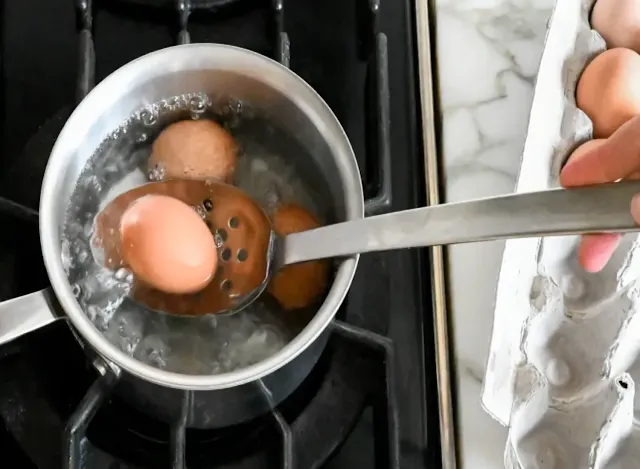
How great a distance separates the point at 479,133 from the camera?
568mm

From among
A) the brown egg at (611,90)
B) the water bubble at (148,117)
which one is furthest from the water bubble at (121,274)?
the brown egg at (611,90)

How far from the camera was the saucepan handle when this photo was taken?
40cm

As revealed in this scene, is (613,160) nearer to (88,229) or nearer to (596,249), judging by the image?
(596,249)

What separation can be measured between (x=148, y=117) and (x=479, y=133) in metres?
0.25

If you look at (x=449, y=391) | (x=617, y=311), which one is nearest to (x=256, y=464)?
Result: (x=449, y=391)

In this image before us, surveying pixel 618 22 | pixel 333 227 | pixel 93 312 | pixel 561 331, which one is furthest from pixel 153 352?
pixel 618 22

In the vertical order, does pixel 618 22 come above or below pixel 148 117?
above

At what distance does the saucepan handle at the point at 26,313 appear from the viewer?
15.9 inches

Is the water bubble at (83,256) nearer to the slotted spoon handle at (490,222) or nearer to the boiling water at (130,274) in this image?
the boiling water at (130,274)

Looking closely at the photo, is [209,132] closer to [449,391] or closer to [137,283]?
[137,283]

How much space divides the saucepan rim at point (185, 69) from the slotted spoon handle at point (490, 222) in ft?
0.06

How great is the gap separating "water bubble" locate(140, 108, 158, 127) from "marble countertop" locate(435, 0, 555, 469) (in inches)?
8.7

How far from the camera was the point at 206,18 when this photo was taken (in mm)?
582

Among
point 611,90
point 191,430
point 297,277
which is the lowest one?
point 191,430
